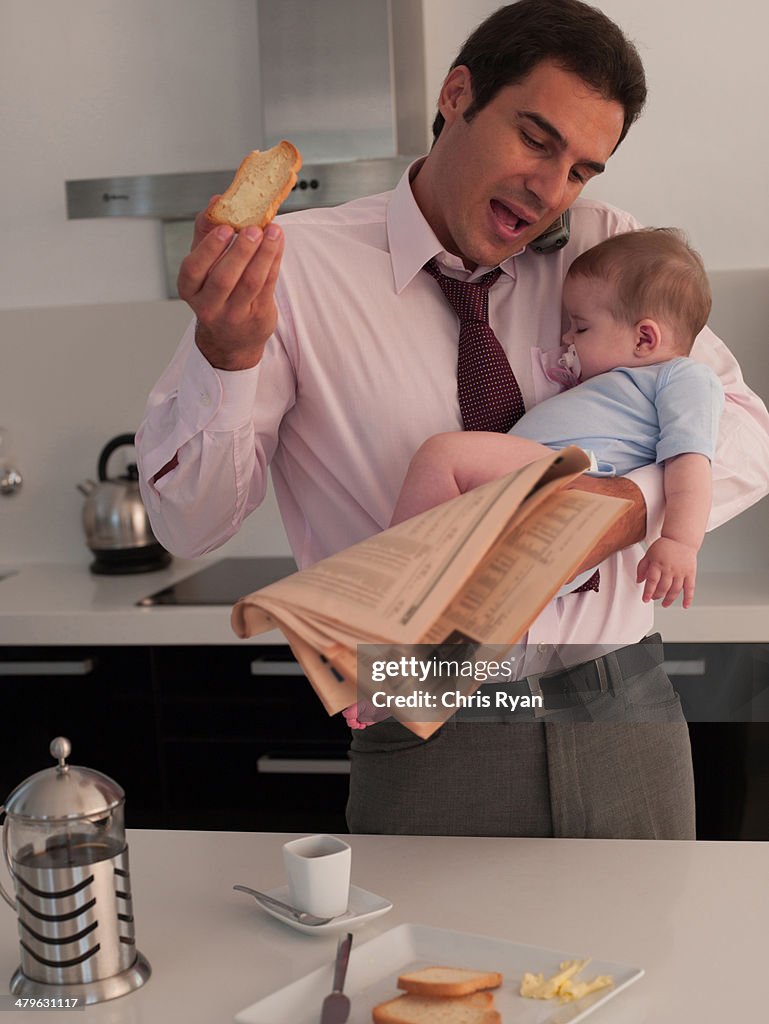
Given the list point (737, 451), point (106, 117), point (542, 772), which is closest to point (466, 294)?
point (737, 451)

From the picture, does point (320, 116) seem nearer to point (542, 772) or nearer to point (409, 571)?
point (542, 772)

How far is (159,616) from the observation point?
259 cm

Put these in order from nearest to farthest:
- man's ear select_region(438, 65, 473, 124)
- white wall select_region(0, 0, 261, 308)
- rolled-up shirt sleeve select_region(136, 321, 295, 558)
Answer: rolled-up shirt sleeve select_region(136, 321, 295, 558), man's ear select_region(438, 65, 473, 124), white wall select_region(0, 0, 261, 308)

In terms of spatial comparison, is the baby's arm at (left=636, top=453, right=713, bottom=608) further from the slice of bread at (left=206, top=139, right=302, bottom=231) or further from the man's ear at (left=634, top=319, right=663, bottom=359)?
the slice of bread at (left=206, top=139, right=302, bottom=231)

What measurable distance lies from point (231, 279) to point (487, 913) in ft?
2.24

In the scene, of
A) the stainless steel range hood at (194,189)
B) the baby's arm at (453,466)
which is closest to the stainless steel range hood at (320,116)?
the stainless steel range hood at (194,189)

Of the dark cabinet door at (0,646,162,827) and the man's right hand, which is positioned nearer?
the man's right hand

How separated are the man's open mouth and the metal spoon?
807 mm

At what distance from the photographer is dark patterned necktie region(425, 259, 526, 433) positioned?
149 centimetres

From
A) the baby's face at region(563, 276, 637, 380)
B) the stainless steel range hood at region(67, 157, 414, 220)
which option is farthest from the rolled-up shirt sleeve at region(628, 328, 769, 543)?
the stainless steel range hood at region(67, 157, 414, 220)

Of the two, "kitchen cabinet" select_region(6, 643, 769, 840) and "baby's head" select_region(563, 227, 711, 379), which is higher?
"baby's head" select_region(563, 227, 711, 379)

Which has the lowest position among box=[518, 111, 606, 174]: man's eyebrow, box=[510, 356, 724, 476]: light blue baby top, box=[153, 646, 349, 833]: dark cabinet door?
box=[153, 646, 349, 833]: dark cabinet door

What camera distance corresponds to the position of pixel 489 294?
157 cm

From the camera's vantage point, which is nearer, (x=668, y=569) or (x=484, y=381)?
(x=668, y=569)
